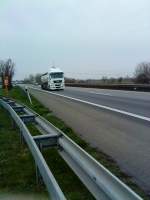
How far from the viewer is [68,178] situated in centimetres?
619

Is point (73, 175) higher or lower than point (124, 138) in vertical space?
higher

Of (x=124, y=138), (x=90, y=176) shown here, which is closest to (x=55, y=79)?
(x=124, y=138)

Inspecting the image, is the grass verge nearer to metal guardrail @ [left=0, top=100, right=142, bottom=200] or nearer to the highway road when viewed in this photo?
the highway road

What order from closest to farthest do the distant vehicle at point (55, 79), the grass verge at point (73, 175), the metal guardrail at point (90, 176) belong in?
1. the metal guardrail at point (90, 176)
2. the grass verge at point (73, 175)
3. the distant vehicle at point (55, 79)

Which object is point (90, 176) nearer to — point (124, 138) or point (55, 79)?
point (124, 138)

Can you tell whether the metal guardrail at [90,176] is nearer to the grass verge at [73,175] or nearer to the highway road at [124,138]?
the grass verge at [73,175]

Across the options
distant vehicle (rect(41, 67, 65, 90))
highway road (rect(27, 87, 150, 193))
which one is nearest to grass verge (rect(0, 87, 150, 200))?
highway road (rect(27, 87, 150, 193))

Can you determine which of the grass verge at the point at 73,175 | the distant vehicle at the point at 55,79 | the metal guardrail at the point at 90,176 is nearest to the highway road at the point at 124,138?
the grass verge at the point at 73,175

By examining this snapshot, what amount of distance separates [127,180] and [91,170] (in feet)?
4.43

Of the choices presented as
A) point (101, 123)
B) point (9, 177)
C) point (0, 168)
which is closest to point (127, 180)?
point (9, 177)

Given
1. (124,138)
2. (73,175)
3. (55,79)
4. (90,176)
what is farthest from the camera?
(55,79)

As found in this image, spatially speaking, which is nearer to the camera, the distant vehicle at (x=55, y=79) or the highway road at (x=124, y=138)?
the highway road at (x=124, y=138)

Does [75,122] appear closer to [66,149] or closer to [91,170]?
[66,149]

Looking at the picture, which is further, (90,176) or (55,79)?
(55,79)
